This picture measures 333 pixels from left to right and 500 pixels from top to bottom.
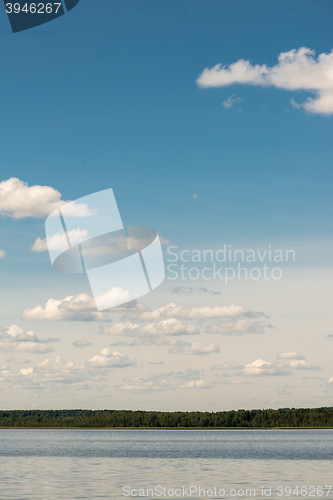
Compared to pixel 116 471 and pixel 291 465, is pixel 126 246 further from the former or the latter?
pixel 291 465

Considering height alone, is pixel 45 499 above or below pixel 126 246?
below

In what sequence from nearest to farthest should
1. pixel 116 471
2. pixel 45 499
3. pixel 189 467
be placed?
1. pixel 45 499
2. pixel 116 471
3. pixel 189 467

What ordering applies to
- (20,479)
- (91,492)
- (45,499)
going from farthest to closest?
(20,479)
(91,492)
(45,499)

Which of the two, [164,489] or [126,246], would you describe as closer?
[164,489]

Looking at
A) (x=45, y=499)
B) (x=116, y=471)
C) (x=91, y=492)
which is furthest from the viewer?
(x=116, y=471)

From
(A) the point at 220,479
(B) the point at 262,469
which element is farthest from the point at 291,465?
(A) the point at 220,479

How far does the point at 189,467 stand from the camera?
6544cm

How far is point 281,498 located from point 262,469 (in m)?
23.3

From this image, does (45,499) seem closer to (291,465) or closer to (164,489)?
(164,489)

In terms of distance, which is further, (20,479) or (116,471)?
(116,471)

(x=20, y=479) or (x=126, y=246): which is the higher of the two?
(x=126, y=246)

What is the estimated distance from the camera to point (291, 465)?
6856 centimetres

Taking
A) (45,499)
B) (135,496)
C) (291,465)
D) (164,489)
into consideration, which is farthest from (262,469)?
(45,499)

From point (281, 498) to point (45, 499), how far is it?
1652 cm
